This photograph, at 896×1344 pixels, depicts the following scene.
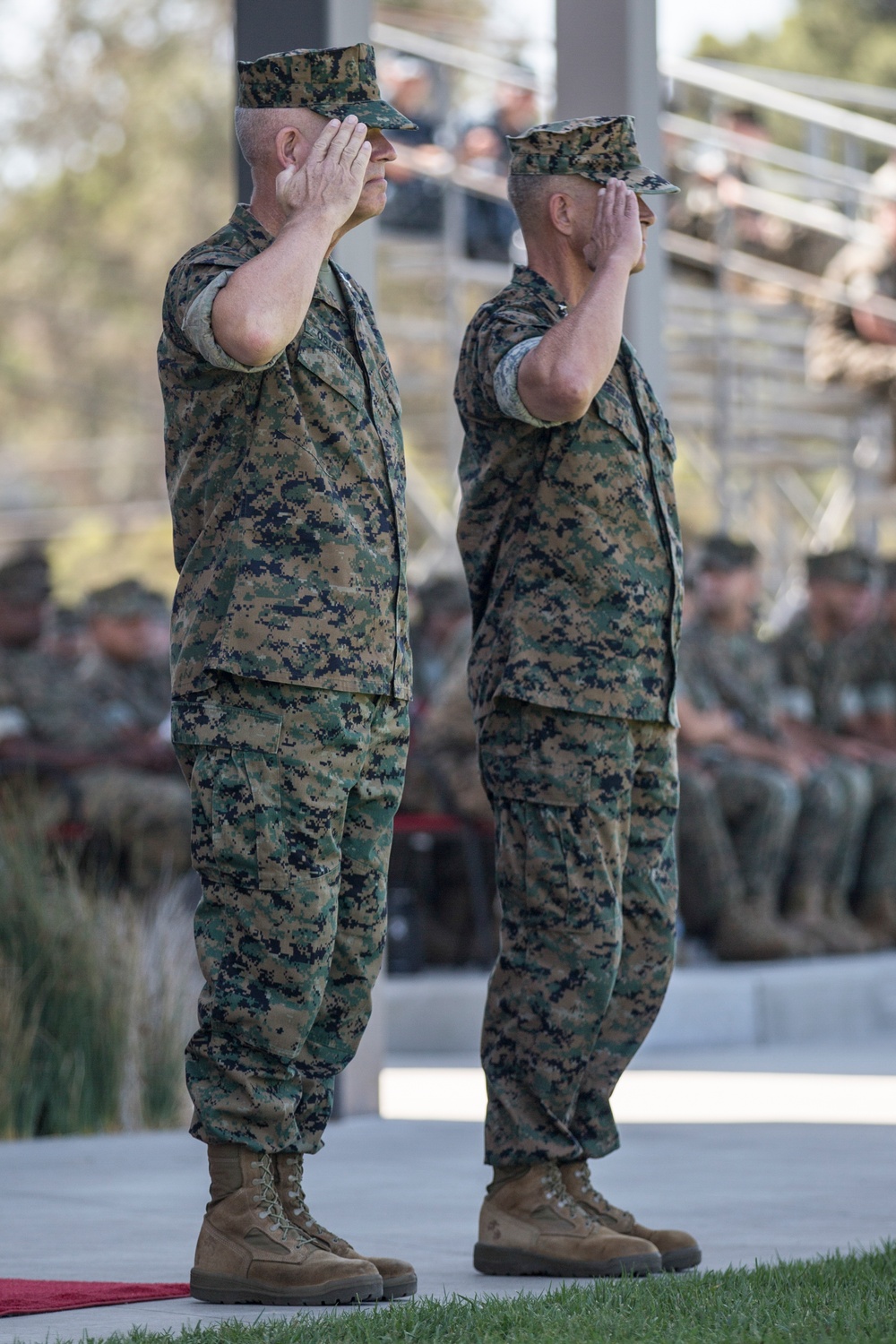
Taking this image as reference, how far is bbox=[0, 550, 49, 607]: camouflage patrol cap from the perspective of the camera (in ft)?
31.6

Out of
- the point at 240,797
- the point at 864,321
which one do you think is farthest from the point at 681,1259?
the point at 864,321

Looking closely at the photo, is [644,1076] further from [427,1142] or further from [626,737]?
[626,737]

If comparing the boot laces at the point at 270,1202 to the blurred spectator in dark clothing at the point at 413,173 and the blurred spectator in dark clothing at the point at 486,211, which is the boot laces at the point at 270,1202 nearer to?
the blurred spectator in dark clothing at the point at 413,173

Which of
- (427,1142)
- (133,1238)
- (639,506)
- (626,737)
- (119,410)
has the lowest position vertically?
(119,410)

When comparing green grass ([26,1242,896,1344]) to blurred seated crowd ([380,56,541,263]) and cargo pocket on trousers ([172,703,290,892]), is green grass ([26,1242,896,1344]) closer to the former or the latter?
cargo pocket on trousers ([172,703,290,892])

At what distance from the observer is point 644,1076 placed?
7637 mm

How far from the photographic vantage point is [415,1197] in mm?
5176

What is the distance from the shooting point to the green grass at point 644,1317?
132 inches

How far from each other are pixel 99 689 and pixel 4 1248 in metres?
5.46

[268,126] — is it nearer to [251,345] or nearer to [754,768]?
[251,345]

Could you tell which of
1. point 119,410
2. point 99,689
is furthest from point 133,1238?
point 119,410

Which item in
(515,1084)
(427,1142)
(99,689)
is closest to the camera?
(515,1084)

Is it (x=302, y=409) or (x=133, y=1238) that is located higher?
(x=302, y=409)

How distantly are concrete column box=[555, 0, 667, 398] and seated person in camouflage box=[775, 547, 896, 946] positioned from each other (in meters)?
3.16
